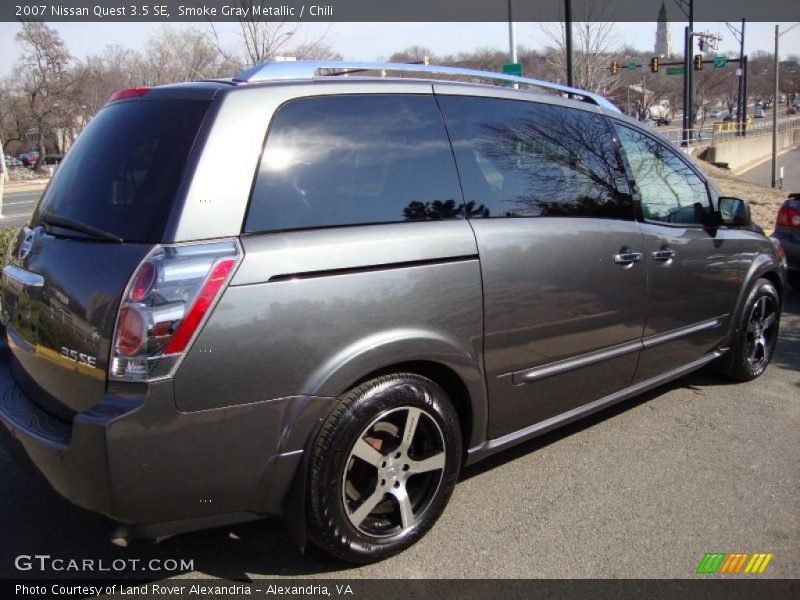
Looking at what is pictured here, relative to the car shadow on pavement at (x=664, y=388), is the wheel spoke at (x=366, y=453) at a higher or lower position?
higher

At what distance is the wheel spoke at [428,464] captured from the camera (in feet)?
9.15

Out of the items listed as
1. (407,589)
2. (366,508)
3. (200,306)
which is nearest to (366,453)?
(366,508)

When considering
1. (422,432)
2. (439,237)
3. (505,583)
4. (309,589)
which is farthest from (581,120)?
(309,589)

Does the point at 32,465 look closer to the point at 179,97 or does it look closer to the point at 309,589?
the point at 309,589

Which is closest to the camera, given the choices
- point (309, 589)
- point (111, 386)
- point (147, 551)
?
point (111, 386)

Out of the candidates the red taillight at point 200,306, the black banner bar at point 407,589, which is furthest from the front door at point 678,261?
the red taillight at point 200,306

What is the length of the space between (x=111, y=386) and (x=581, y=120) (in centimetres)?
268

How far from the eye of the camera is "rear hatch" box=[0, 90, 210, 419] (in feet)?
7.38

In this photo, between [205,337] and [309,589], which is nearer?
[205,337]

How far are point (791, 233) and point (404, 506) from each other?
20.6 ft

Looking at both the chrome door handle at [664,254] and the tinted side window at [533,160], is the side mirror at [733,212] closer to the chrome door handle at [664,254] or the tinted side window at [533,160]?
the chrome door handle at [664,254]

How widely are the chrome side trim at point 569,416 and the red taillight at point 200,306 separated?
4.63 ft

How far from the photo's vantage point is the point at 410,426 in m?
2.72

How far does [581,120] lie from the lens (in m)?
3.63
